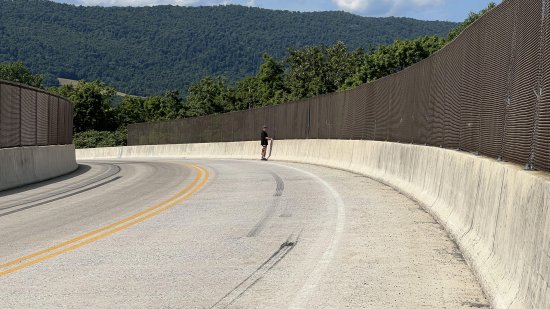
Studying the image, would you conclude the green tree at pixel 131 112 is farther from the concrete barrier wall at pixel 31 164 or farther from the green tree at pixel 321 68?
the concrete barrier wall at pixel 31 164

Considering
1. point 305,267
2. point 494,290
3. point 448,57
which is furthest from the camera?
point 448,57

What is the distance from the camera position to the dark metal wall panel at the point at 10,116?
2107 centimetres

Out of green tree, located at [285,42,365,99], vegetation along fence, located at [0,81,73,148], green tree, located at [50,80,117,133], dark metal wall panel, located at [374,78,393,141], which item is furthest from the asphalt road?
green tree, located at [50,80,117,133]

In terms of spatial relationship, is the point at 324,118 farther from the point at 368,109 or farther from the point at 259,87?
the point at 259,87

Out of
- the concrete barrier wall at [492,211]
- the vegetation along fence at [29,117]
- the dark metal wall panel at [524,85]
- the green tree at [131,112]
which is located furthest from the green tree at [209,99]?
the dark metal wall panel at [524,85]

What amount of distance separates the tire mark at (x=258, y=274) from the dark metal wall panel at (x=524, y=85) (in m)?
2.90

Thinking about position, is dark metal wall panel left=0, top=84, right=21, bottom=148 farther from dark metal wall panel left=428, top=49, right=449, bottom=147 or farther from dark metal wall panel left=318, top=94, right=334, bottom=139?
dark metal wall panel left=318, top=94, right=334, bottom=139

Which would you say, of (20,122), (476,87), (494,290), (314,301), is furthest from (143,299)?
(20,122)

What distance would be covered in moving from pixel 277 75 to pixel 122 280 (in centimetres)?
14869

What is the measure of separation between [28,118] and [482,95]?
56.5 ft

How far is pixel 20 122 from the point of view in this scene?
74.7 feet

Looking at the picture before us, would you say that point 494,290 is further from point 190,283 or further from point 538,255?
point 190,283

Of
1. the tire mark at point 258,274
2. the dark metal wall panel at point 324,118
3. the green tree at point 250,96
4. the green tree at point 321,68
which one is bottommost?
the tire mark at point 258,274

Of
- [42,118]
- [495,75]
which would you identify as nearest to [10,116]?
[42,118]
